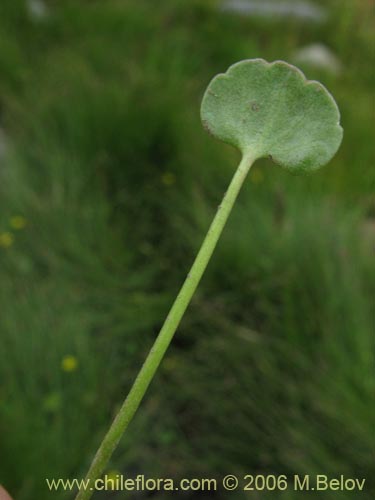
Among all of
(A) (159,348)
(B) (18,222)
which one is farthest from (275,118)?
(B) (18,222)

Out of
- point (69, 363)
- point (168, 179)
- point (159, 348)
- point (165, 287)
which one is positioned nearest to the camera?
point (159, 348)

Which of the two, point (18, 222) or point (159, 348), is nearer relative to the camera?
point (159, 348)

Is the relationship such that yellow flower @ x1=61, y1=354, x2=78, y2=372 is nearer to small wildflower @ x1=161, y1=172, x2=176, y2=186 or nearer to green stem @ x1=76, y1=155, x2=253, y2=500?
small wildflower @ x1=161, y1=172, x2=176, y2=186

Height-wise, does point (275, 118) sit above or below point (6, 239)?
above

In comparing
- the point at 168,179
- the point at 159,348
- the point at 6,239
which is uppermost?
the point at 159,348

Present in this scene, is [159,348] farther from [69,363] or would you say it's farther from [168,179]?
[168,179]

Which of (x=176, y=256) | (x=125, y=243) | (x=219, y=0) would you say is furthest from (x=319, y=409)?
(x=219, y=0)

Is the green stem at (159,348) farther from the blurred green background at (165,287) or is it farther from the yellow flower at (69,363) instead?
the yellow flower at (69,363)

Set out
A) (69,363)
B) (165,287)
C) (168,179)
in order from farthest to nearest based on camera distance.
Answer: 1. (168,179)
2. (165,287)
3. (69,363)
